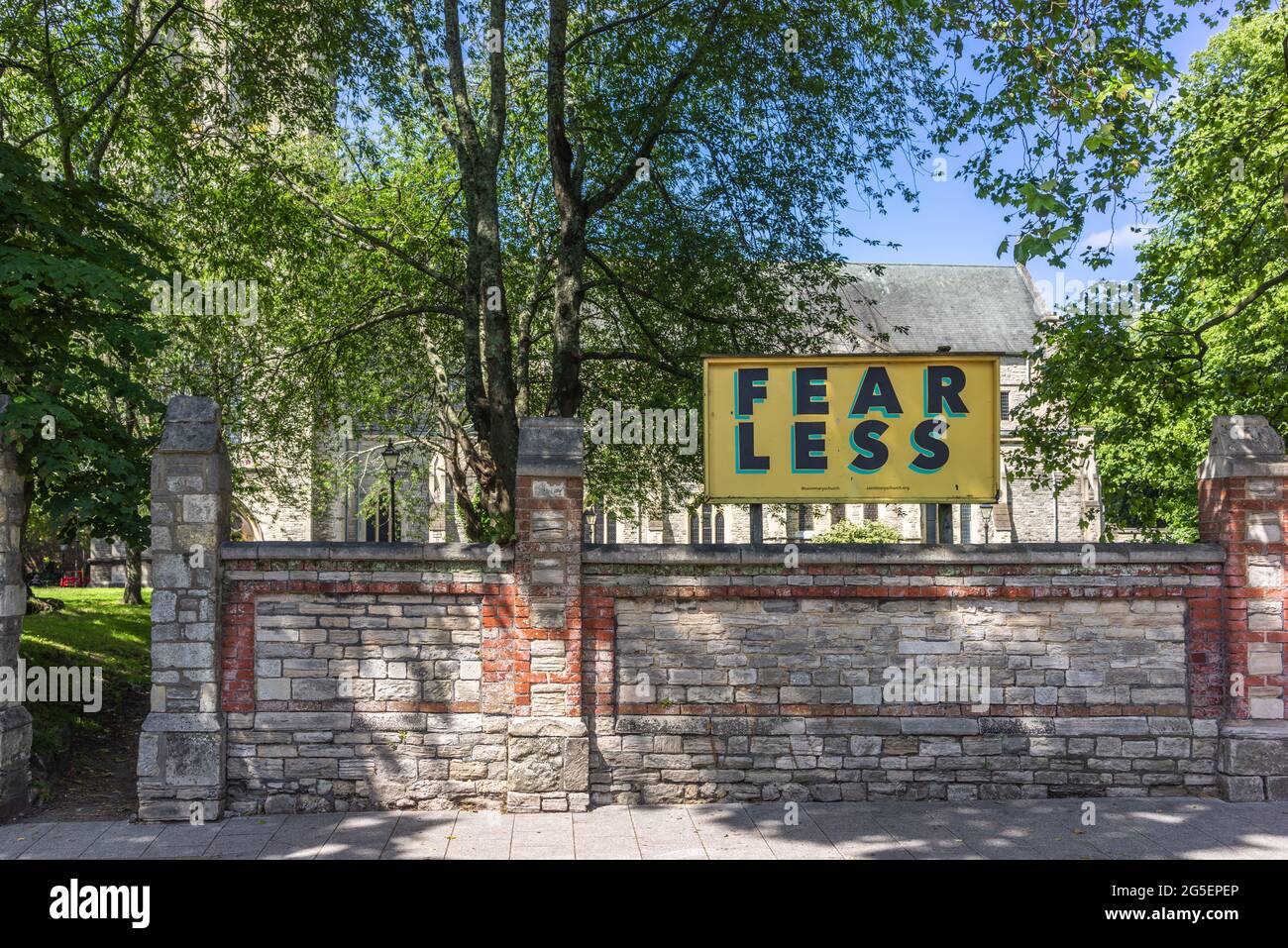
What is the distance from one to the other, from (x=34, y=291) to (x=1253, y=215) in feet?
51.8

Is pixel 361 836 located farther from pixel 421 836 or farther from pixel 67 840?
pixel 67 840

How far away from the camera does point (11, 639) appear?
7.90 m

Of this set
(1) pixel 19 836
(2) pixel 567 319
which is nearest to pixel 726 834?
(1) pixel 19 836

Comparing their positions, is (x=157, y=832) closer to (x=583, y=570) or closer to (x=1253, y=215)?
(x=583, y=570)

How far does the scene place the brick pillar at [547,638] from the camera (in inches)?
306

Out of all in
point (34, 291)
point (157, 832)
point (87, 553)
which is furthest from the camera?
point (87, 553)

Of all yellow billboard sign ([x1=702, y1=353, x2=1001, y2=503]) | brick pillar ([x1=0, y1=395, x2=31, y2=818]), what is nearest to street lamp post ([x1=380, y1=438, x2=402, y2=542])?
brick pillar ([x1=0, y1=395, x2=31, y2=818])

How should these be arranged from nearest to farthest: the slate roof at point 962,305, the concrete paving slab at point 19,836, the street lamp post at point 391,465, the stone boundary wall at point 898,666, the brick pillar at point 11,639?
1. the concrete paving slab at point 19,836
2. the brick pillar at point 11,639
3. the stone boundary wall at point 898,666
4. the street lamp post at point 391,465
5. the slate roof at point 962,305

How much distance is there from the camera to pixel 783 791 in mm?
8023

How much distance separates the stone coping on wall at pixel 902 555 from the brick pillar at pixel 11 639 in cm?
491

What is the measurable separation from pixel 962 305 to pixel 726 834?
46.7 m

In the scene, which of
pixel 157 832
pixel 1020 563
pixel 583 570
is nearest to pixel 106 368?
pixel 157 832

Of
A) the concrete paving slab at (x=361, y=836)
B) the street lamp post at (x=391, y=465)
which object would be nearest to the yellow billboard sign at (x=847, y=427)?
the concrete paving slab at (x=361, y=836)

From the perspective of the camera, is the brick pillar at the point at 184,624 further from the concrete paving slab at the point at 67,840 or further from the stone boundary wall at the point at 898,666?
the stone boundary wall at the point at 898,666
